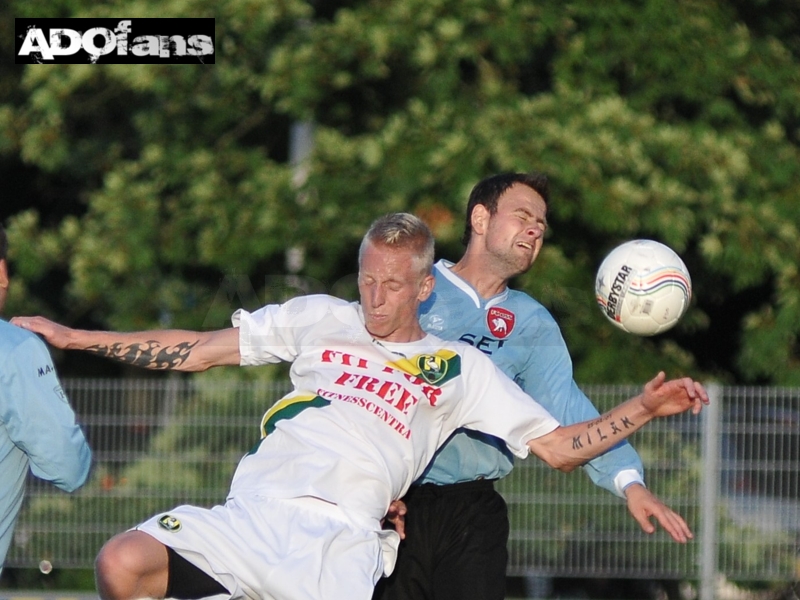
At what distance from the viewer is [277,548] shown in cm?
437

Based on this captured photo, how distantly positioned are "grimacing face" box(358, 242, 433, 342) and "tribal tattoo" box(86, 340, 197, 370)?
2.35 ft

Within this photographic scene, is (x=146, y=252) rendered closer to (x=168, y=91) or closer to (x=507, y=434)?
(x=168, y=91)

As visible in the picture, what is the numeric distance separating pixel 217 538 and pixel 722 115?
8035mm

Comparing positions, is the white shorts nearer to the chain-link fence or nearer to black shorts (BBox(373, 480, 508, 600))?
black shorts (BBox(373, 480, 508, 600))

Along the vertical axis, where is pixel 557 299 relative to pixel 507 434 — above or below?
above

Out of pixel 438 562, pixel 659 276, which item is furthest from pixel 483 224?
pixel 438 562

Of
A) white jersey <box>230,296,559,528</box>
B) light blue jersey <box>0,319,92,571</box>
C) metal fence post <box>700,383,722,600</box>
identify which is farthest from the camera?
metal fence post <box>700,383,722,600</box>

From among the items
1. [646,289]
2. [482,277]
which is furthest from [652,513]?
[482,277]

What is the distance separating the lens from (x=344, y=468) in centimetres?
444

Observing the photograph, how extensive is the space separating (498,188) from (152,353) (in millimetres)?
1576

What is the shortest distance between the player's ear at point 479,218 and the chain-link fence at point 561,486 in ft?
14.0

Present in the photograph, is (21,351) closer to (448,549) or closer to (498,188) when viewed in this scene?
(448,549)

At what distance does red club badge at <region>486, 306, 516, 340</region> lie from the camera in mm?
5277

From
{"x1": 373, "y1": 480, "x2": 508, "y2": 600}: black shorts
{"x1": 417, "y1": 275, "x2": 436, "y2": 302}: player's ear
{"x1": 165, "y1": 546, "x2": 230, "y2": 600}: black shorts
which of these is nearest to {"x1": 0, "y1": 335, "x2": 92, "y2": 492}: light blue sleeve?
{"x1": 165, "y1": 546, "x2": 230, "y2": 600}: black shorts
